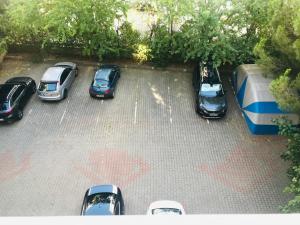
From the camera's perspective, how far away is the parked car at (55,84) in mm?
21359

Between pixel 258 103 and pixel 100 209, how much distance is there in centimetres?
918

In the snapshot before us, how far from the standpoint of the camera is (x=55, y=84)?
2139 cm

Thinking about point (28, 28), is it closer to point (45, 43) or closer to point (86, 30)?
point (45, 43)

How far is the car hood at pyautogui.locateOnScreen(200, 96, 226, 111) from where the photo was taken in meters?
20.4

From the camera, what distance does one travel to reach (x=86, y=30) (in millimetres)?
22547

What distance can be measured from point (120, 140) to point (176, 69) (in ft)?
24.5

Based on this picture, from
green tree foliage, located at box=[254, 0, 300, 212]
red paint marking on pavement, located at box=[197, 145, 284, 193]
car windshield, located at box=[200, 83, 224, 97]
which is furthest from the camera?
car windshield, located at box=[200, 83, 224, 97]

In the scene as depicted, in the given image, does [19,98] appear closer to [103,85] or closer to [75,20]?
[103,85]

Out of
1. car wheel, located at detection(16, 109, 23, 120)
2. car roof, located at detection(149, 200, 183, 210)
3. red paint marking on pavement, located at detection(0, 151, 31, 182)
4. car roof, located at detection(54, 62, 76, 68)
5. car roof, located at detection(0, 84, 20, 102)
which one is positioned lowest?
red paint marking on pavement, located at detection(0, 151, 31, 182)

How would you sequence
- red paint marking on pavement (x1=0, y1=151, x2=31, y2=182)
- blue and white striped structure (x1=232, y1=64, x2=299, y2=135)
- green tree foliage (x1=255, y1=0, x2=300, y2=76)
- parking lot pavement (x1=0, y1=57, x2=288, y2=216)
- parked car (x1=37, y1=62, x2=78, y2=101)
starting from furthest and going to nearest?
parked car (x1=37, y1=62, x2=78, y2=101) → blue and white striped structure (x1=232, y1=64, x2=299, y2=135) → red paint marking on pavement (x1=0, y1=151, x2=31, y2=182) → parking lot pavement (x1=0, y1=57, x2=288, y2=216) → green tree foliage (x1=255, y1=0, x2=300, y2=76)

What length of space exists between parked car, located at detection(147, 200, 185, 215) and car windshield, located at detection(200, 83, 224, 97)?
25.1 feet

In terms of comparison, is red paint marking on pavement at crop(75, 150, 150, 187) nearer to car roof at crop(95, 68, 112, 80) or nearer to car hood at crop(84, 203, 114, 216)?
car hood at crop(84, 203, 114, 216)

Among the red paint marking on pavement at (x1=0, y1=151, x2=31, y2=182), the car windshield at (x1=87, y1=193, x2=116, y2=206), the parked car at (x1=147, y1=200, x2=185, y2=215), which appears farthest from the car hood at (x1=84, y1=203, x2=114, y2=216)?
the red paint marking on pavement at (x1=0, y1=151, x2=31, y2=182)

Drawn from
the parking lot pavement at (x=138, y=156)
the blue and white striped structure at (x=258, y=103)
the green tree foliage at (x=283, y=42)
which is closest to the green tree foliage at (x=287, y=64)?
the green tree foliage at (x=283, y=42)
